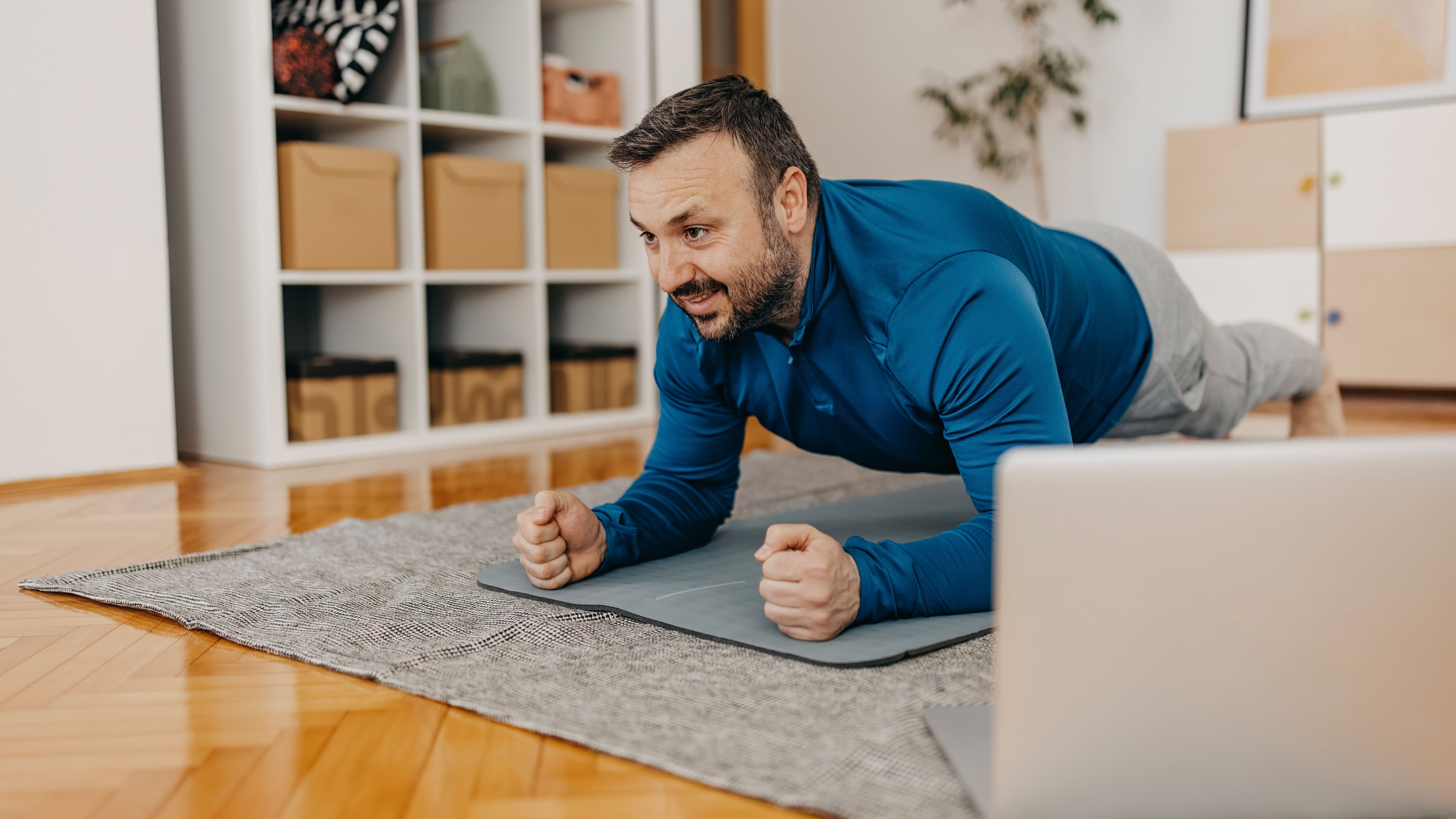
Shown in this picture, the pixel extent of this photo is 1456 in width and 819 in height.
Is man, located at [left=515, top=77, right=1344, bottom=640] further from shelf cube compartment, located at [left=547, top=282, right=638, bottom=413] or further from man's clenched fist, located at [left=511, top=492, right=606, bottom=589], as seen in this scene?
shelf cube compartment, located at [left=547, top=282, right=638, bottom=413]

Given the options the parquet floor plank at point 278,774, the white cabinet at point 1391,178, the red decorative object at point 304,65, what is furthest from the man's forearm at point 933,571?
the white cabinet at point 1391,178

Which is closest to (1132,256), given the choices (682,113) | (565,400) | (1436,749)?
(682,113)

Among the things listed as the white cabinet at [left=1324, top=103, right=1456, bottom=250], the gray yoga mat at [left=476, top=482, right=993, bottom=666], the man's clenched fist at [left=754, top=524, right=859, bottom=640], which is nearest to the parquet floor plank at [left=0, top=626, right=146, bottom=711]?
the gray yoga mat at [left=476, top=482, right=993, bottom=666]

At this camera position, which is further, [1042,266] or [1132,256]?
[1132,256]

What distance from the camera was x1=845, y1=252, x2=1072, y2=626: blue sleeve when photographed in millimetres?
1146

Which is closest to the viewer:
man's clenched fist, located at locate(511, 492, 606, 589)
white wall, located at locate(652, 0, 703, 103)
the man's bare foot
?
man's clenched fist, located at locate(511, 492, 606, 589)

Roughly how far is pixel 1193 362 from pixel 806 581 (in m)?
1.03

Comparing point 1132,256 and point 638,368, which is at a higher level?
point 1132,256

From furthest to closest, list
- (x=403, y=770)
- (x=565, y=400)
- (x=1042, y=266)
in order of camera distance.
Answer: (x=565, y=400)
(x=1042, y=266)
(x=403, y=770)

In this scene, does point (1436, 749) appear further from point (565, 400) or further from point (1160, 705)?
point (565, 400)

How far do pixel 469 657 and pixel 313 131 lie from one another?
228 centimetres

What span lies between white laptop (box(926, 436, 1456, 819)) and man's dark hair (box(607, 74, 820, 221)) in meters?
0.57

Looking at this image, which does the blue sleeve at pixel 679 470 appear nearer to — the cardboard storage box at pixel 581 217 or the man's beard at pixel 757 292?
the man's beard at pixel 757 292

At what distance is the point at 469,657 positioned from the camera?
3.79 feet
